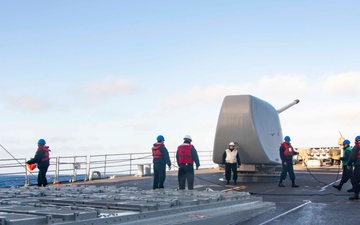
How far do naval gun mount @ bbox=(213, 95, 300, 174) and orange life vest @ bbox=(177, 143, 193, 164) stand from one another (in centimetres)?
489

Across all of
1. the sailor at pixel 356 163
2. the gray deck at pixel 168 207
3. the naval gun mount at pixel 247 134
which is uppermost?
the naval gun mount at pixel 247 134

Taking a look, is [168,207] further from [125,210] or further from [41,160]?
[41,160]

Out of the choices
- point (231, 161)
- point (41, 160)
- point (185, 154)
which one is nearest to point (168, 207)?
point (185, 154)

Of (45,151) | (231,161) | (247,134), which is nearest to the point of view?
(45,151)

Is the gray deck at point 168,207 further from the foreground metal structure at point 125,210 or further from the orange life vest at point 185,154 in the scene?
the orange life vest at point 185,154

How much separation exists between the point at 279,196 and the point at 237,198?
3884 mm

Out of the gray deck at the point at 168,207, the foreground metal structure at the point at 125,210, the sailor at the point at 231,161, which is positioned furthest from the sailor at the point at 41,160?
the sailor at the point at 231,161

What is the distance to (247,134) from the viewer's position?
18234 mm

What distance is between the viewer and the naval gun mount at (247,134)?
59.7ft

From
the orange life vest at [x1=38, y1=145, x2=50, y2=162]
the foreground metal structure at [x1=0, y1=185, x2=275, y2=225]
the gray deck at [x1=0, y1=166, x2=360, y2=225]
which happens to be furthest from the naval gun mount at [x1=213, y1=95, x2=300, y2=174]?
the foreground metal structure at [x1=0, y1=185, x2=275, y2=225]

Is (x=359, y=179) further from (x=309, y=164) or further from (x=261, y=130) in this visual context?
(x=309, y=164)

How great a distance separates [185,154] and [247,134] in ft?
16.8

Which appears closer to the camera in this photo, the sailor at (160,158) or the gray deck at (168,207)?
the gray deck at (168,207)

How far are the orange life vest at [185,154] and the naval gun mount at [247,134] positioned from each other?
489 cm
